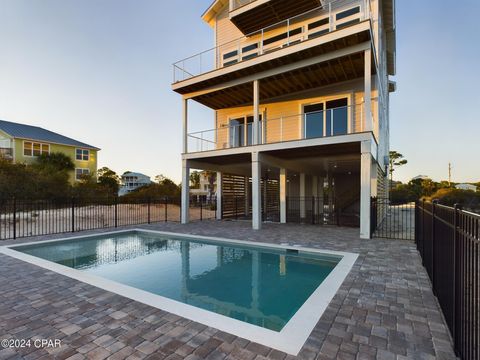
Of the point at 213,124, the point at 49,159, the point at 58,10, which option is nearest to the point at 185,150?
the point at 213,124

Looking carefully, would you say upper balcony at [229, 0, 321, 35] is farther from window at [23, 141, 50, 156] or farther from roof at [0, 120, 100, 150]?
window at [23, 141, 50, 156]

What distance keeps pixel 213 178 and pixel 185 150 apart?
90.0ft

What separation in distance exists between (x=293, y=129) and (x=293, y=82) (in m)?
2.13

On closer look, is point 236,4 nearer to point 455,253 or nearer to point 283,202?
point 283,202

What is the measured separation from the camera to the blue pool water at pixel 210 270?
420cm

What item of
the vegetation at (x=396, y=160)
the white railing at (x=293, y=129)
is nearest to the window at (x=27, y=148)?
the white railing at (x=293, y=129)

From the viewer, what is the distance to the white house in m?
Result: 8.91

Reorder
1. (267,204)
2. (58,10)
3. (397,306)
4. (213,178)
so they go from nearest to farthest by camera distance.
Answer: (397,306) → (58,10) → (267,204) → (213,178)

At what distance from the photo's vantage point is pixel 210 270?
605 centimetres

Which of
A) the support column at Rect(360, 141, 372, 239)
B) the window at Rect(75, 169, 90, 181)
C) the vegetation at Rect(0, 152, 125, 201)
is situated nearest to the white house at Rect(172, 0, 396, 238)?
the support column at Rect(360, 141, 372, 239)

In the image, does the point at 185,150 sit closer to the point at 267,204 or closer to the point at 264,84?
the point at 264,84

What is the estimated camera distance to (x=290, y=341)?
2.63 m

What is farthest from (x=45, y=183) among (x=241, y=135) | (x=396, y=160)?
(x=396, y=160)

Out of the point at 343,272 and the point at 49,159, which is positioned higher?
the point at 49,159
